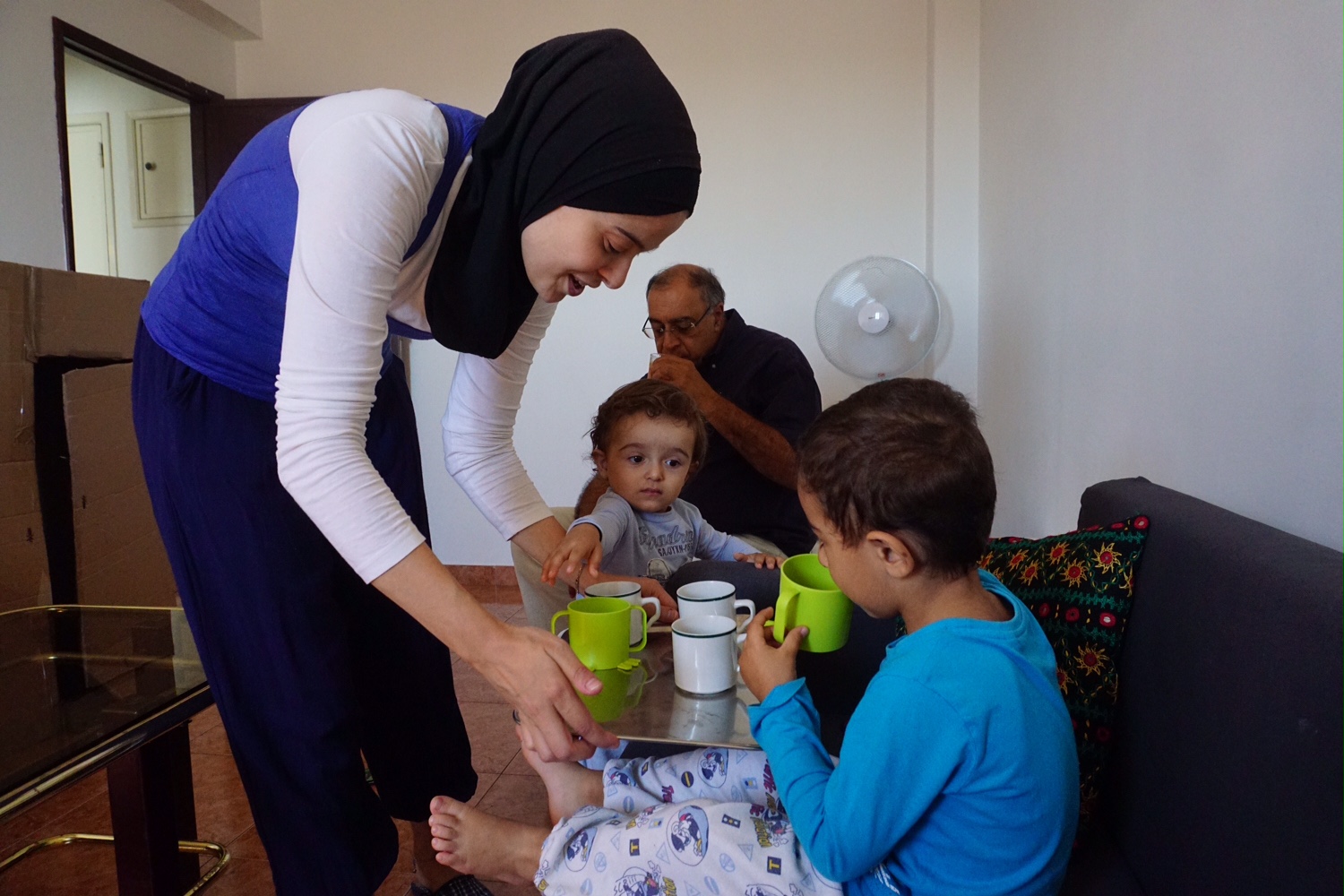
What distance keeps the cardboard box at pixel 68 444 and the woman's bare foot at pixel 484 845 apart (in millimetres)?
1198

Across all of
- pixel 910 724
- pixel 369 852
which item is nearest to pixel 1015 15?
pixel 910 724

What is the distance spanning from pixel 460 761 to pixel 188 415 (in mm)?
733

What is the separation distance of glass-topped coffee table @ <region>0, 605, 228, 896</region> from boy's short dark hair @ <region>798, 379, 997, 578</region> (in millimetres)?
1013

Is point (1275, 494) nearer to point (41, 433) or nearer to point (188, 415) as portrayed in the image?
point (188, 415)

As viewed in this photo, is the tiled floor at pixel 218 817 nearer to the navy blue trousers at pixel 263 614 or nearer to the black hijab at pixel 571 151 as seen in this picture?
the navy blue trousers at pixel 263 614

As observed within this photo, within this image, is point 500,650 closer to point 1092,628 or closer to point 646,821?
point 646,821

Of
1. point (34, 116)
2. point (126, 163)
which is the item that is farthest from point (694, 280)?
point (126, 163)

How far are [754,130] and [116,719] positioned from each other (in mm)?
3152

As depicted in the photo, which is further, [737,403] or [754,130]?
[754,130]

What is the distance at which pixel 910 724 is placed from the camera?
2.98 ft

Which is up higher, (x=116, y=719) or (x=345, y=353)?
(x=345, y=353)

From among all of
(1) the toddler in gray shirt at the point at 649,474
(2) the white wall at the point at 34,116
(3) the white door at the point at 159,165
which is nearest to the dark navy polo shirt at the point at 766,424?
(1) the toddler in gray shirt at the point at 649,474

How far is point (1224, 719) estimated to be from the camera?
0.93 meters

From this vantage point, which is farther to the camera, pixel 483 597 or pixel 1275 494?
pixel 483 597
